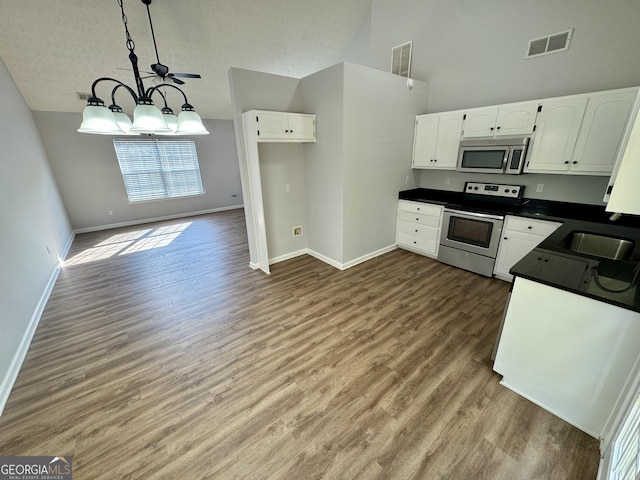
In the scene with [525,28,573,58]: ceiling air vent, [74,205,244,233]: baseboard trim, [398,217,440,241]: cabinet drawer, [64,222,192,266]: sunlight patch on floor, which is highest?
[525,28,573,58]: ceiling air vent

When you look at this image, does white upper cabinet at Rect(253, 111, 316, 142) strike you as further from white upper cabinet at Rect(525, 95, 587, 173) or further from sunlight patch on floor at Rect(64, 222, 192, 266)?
sunlight patch on floor at Rect(64, 222, 192, 266)

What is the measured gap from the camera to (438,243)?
3.86 meters

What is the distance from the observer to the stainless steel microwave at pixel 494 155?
9.90 ft

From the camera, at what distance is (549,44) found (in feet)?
9.70

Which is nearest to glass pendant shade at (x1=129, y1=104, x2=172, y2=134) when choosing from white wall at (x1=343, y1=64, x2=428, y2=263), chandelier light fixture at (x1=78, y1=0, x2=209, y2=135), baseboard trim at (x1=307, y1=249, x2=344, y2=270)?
chandelier light fixture at (x1=78, y1=0, x2=209, y2=135)

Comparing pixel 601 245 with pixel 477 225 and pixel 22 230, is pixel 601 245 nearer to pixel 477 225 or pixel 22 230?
pixel 477 225

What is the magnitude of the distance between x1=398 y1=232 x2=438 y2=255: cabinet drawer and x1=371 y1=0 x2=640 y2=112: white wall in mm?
2101

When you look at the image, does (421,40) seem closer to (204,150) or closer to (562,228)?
(562,228)

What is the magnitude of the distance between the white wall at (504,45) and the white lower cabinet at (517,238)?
1.59 m

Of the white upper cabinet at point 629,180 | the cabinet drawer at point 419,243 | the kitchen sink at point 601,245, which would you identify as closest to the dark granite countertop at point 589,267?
the kitchen sink at point 601,245

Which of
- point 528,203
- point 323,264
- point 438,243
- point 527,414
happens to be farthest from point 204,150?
point 527,414

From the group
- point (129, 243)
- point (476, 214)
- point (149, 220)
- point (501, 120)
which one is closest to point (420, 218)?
point (476, 214)

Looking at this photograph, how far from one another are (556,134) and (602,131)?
1.17ft

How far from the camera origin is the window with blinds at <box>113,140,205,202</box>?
6.27 m
